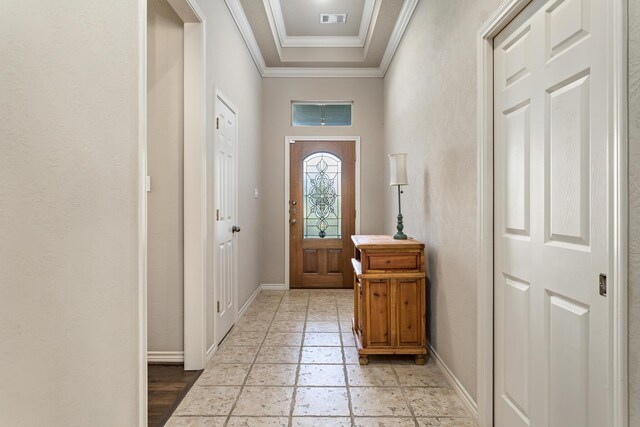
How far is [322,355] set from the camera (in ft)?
8.82

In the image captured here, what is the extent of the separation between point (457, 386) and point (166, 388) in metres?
1.77

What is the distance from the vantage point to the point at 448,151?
2273mm

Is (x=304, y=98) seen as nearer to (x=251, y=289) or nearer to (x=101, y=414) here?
(x=251, y=289)

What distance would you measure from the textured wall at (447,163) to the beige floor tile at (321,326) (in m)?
0.93

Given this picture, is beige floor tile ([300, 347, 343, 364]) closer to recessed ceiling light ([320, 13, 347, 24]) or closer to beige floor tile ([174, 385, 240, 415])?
beige floor tile ([174, 385, 240, 415])

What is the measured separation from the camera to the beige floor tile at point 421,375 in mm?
2275

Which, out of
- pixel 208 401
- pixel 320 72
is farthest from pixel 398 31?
pixel 208 401

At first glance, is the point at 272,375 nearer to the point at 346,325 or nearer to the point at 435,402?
the point at 435,402

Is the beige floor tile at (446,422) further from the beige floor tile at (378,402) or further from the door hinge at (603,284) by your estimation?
the door hinge at (603,284)

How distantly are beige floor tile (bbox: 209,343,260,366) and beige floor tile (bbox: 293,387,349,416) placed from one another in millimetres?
617

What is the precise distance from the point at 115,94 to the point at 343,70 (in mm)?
3912

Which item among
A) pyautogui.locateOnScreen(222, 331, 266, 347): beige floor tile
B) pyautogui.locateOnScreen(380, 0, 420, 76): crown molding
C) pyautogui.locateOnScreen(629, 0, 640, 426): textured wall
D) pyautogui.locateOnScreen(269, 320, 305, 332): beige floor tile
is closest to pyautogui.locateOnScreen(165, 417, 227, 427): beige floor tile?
pyautogui.locateOnScreen(222, 331, 266, 347): beige floor tile

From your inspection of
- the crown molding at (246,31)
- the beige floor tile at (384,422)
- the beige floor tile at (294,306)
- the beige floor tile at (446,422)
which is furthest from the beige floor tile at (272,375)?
the crown molding at (246,31)

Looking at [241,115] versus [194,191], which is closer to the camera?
[194,191]
